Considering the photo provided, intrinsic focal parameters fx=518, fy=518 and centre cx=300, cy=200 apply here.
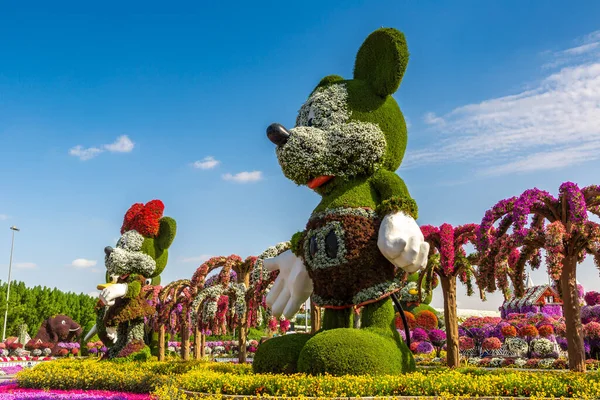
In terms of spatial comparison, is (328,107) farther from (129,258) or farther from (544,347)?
(544,347)

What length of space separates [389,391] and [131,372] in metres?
7.23

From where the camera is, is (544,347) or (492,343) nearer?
(544,347)

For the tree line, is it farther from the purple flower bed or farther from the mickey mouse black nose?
the mickey mouse black nose

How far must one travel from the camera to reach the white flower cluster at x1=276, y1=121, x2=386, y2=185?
7.60 meters

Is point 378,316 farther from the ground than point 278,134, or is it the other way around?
point 278,134

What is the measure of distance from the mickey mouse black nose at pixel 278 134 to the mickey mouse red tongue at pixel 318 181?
2.44ft

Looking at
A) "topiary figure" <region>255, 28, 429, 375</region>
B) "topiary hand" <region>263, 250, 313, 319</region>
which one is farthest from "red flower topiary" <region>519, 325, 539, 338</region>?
"topiary hand" <region>263, 250, 313, 319</region>

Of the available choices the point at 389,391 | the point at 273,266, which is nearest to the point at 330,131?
the point at 273,266

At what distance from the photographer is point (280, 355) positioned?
6918 mm

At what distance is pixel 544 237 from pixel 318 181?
3239mm

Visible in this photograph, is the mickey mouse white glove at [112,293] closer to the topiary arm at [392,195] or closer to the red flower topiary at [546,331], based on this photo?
the topiary arm at [392,195]

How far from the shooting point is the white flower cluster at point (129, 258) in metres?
13.8

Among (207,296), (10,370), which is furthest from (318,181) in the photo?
(10,370)

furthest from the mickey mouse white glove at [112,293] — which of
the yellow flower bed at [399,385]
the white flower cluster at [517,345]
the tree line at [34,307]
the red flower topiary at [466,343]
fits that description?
the tree line at [34,307]
